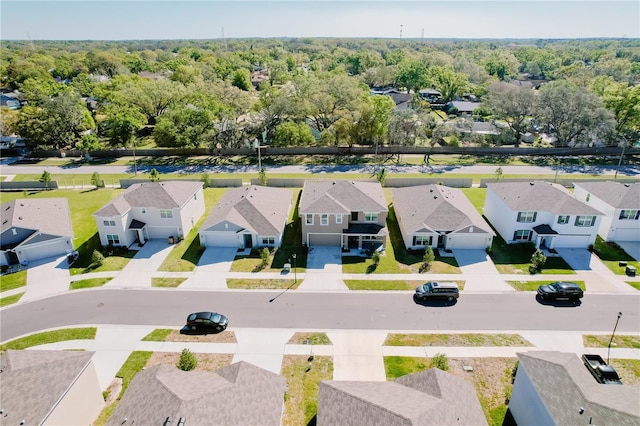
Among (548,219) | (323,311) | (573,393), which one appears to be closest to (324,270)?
(323,311)

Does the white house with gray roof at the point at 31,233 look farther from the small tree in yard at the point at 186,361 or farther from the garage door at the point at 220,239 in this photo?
the small tree in yard at the point at 186,361

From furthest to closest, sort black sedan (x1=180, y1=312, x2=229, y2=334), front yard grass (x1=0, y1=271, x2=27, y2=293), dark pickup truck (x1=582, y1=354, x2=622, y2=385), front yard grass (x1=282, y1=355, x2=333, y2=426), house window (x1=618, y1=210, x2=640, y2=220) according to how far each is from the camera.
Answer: house window (x1=618, y1=210, x2=640, y2=220)
front yard grass (x1=0, y1=271, x2=27, y2=293)
black sedan (x1=180, y1=312, x2=229, y2=334)
dark pickup truck (x1=582, y1=354, x2=622, y2=385)
front yard grass (x1=282, y1=355, x2=333, y2=426)

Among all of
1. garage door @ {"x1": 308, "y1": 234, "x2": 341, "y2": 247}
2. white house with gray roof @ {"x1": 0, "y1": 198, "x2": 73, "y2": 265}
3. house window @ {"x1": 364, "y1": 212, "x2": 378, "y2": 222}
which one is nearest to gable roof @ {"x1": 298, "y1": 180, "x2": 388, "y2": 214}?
house window @ {"x1": 364, "y1": 212, "x2": 378, "y2": 222}

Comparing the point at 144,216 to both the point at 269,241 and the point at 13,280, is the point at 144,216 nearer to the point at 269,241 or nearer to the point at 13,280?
the point at 13,280

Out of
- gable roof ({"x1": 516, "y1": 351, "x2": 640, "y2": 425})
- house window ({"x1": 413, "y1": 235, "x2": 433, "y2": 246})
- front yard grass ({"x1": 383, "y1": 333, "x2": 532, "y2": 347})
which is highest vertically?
gable roof ({"x1": 516, "y1": 351, "x2": 640, "y2": 425})

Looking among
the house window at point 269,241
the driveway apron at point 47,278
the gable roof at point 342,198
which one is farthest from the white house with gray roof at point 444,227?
the driveway apron at point 47,278

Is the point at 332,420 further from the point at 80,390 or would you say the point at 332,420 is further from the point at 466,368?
the point at 80,390

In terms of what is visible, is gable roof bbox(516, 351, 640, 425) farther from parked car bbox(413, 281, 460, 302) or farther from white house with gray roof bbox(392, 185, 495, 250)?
white house with gray roof bbox(392, 185, 495, 250)
